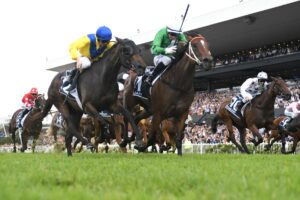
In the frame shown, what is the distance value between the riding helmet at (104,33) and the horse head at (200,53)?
1.54m

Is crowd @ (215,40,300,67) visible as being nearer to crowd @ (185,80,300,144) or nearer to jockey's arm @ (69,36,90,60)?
crowd @ (185,80,300,144)

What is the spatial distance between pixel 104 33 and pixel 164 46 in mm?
1317

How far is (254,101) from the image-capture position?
42.1ft

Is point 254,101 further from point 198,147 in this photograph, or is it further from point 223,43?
point 223,43

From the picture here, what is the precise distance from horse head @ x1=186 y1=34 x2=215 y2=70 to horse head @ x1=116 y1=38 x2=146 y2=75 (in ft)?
3.06

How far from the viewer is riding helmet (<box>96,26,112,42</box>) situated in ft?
28.6

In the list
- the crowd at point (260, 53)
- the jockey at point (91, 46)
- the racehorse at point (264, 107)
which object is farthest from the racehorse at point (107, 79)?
the crowd at point (260, 53)

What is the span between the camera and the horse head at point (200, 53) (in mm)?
8141

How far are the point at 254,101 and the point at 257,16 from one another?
18265 millimetres

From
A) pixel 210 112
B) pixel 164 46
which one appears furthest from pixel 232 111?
pixel 210 112

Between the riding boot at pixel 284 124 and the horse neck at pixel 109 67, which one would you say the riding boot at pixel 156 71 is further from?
the riding boot at pixel 284 124

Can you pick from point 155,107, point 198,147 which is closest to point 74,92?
point 155,107

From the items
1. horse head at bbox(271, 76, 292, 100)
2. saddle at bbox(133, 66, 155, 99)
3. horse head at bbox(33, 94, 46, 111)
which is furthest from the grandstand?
saddle at bbox(133, 66, 155, 99)

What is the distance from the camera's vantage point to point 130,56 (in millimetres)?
8211
